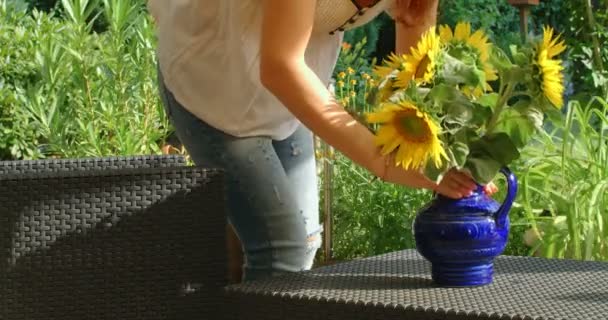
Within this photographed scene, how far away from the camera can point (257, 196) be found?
6.10 ft

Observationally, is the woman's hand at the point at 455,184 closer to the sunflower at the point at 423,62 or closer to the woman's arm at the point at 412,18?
the sunflower at the point at 423,62

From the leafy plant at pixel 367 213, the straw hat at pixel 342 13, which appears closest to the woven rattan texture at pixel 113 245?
the straw hat at pixel 342 13

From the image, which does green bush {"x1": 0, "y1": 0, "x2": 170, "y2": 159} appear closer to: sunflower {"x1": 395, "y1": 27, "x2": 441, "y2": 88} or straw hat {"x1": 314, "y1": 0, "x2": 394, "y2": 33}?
straw hat {"x1": 314, "y1": 0, "x2": 394, "y2": 33}

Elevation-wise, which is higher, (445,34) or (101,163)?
(445,34)

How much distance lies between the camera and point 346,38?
7.02 m

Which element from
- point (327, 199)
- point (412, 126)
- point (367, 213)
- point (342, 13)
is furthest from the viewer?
point (327, 199)

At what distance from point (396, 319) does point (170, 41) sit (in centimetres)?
75

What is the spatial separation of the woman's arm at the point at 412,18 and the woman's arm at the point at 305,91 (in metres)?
0.42

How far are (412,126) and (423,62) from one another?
0.11 metres

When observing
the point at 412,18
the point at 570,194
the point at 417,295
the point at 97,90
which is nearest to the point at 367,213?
the point at 570,194

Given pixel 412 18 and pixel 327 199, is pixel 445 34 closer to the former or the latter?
pixel 412 18

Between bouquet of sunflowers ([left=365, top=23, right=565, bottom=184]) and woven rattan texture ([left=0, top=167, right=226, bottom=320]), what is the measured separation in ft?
1.25

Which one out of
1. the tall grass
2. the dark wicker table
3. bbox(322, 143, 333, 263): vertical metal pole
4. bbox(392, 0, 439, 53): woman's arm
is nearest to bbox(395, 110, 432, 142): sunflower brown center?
the dark wicker table

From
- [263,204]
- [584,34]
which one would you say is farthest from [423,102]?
[584,34]
